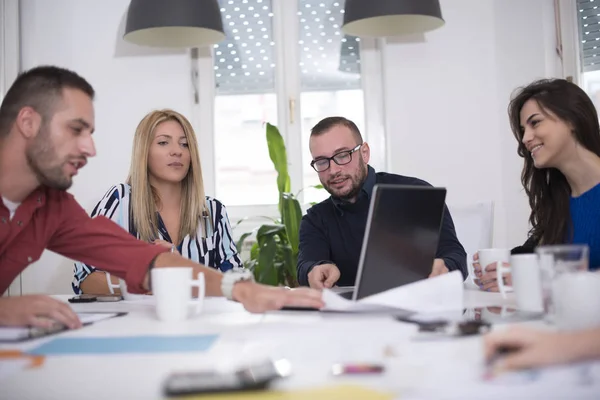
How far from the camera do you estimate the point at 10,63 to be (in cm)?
402

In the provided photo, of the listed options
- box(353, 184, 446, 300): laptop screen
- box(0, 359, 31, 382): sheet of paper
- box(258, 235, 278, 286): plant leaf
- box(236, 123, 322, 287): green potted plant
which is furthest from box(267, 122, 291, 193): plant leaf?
box(0, 359, 31, 382): sheet of paper

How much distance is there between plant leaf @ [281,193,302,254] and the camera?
142 inches

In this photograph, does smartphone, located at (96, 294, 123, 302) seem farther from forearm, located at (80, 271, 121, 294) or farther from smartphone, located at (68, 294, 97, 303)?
forearm, located at (80, 271, 121, 294)

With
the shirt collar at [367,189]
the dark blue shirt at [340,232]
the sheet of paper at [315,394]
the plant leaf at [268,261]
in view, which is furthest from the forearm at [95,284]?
the sheet of paper at [315,394]

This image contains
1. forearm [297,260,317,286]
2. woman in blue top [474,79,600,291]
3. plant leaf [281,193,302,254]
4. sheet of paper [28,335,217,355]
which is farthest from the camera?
plant leaf [281,193,302,254]

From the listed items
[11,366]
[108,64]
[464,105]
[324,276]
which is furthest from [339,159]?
[108,64]

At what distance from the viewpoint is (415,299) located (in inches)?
55.1

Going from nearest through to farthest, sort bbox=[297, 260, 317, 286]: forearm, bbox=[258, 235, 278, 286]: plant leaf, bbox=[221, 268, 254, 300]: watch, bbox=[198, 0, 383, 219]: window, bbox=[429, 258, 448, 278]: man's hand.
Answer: bbox=[221, 268, 254, 300]: watch < bbox=[429, 258, 448, 278]: man's hand < bbox=[297, 260, 317, 286]: forearm < bbox=[258, 235, 278, 286]: plant leaf < bbox=[198, 0, 383, 219]: window

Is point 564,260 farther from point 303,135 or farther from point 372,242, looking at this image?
point 303,135

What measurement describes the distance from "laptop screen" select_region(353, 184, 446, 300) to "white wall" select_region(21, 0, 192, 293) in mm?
2782

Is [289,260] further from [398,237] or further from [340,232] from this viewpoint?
[398,237]

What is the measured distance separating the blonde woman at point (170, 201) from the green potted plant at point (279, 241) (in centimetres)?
84

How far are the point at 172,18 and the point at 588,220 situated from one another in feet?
7.11

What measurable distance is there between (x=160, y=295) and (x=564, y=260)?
0.84 metres
